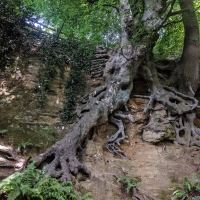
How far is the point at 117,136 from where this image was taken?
6.14 meters

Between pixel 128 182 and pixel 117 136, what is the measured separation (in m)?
1.87

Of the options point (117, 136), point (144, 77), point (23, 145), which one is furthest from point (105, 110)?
point (144, 77)

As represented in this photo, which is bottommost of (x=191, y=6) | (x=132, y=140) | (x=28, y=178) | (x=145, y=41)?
(x=28, y=178)

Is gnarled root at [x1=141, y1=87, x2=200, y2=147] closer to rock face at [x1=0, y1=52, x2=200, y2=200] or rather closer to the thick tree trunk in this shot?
rock face at [x1=0, y1=52, x2=200, y2=200]

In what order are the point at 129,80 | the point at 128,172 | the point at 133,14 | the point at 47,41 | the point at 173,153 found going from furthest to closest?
the point at 47,41 → the point at 133,14 → the point at 129,80 → the point at 173,153 → the point at 128,172

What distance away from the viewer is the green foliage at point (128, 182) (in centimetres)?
428

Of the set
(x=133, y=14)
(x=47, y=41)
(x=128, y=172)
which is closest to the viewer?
(x=128, y=172)

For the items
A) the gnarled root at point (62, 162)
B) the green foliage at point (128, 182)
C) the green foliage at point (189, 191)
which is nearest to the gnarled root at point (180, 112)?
the green foliage at point (189, 191)

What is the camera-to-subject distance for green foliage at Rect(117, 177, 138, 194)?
14.0 ft

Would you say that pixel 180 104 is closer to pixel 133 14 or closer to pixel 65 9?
pixel 133 14

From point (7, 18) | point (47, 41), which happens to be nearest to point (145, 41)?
point (47, 41)

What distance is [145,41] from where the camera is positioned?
286 inches

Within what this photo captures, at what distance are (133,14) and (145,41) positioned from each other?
1.40m

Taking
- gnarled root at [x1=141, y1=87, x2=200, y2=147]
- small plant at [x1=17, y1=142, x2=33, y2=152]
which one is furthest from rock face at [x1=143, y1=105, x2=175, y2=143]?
small plant at [x1=17, y1=142, x2=33, y2=152]
